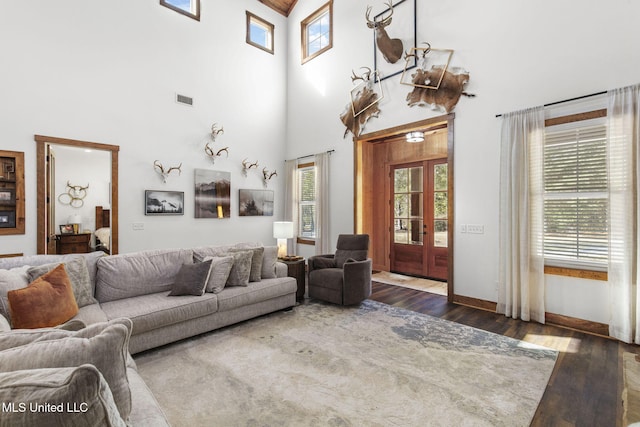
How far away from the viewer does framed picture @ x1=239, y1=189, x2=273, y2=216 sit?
Answer: 652 centimetres

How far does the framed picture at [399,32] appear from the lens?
4.95 m

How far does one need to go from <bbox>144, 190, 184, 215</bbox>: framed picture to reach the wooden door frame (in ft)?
10.6

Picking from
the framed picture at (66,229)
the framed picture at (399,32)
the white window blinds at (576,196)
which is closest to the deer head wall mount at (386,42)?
the framed picture at (399,32)

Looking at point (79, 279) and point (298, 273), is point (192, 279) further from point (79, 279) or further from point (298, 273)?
point (298, 273)

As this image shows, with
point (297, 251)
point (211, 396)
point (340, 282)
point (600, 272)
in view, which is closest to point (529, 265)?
point (600, 272)

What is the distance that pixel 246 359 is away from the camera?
275 centimetres

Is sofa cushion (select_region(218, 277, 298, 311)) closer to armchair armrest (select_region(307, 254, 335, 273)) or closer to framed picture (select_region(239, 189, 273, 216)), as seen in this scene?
armchair armrest (select_region(307, 254, 335, 273))

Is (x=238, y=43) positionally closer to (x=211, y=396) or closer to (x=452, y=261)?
(x=452, y=261)

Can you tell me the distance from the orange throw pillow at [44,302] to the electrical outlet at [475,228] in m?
4.50

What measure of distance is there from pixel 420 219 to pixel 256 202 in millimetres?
3426

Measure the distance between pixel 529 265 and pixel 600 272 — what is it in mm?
635

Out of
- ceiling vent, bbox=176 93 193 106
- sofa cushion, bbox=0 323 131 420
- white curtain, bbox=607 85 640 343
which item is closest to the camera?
sofa cushion, bbox=0 323 131 420

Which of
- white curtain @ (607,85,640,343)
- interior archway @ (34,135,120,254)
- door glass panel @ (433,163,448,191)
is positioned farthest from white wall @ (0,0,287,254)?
white curtain @ (607,85,640,343)

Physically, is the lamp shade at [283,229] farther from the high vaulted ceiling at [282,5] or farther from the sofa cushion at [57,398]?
the high vaulted ceiling at [282,5]
